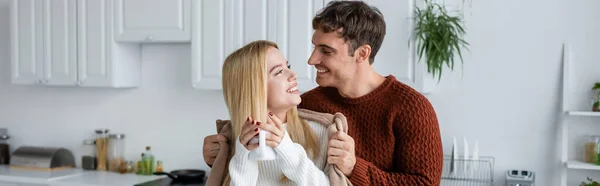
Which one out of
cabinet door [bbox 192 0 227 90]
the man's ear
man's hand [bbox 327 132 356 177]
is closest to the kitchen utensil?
cabinet door [bbox 192 0 227 90]

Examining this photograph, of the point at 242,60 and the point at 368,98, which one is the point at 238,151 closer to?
the point at 242,60

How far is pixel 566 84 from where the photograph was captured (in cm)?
335

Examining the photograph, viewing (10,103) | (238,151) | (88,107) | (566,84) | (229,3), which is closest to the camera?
(238,151)

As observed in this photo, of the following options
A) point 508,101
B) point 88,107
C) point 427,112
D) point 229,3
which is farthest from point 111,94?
point 427,112

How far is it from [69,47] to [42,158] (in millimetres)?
794

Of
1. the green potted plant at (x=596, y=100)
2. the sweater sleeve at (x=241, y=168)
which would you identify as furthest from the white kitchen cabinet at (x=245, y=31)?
the sweater sleeve at (x=241, y=168)

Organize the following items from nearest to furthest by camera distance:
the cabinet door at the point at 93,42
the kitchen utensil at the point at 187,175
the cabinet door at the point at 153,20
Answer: the cabinet door at the point at 153,20, the kitchen utensil at the point at 187,175, the cabinet door at the point at 93,42

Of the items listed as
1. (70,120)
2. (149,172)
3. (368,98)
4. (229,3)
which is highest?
(229,3)

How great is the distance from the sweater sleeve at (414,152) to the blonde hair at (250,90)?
0.18m

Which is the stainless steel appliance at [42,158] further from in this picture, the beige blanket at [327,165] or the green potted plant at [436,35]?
the beige blanket at [327,165]

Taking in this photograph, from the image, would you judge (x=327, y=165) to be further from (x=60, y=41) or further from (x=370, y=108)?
(x=60, y=41)

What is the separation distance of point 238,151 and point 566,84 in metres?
2.21

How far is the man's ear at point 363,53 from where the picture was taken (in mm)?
1899

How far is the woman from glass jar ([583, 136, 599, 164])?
6.53 feet
